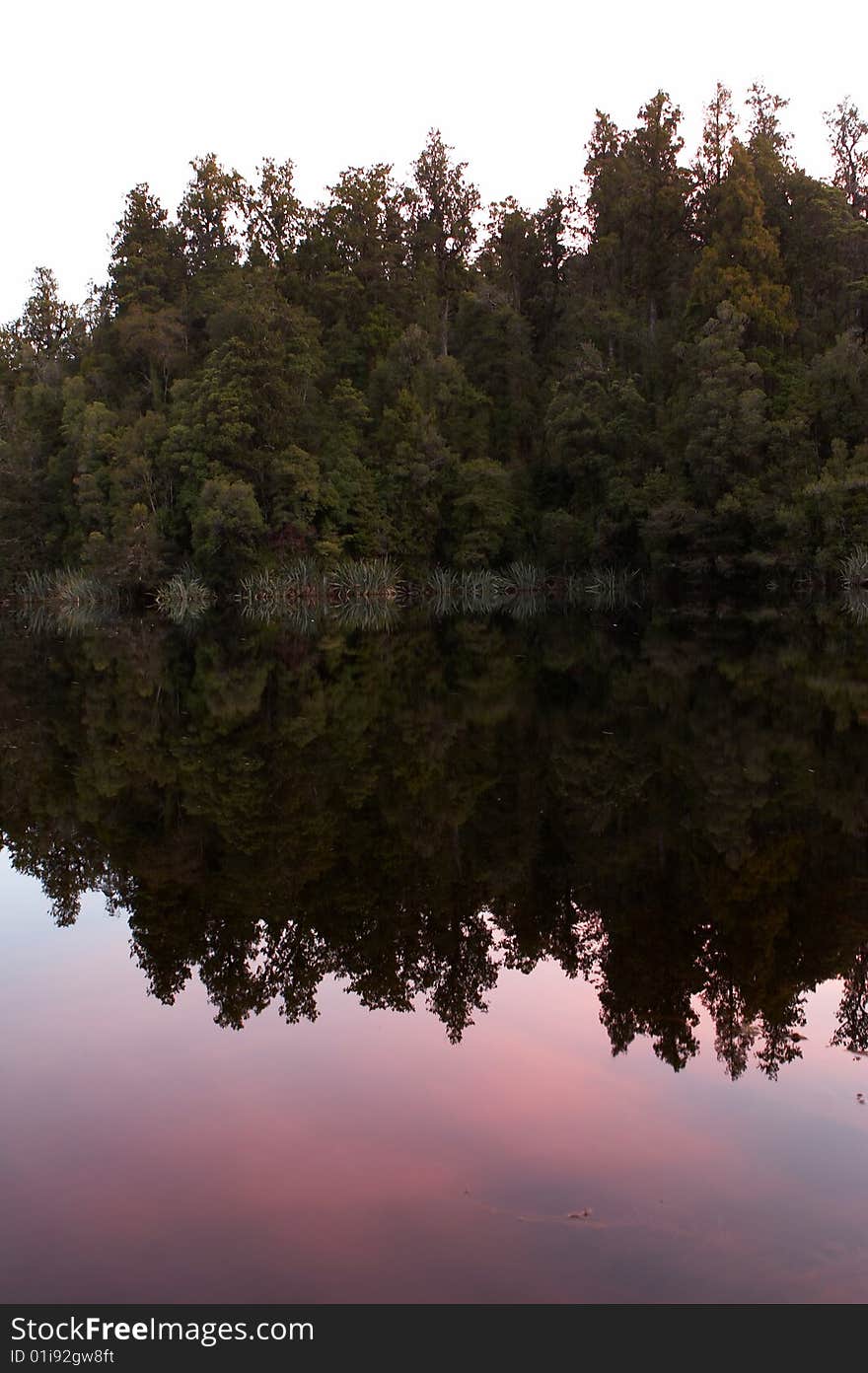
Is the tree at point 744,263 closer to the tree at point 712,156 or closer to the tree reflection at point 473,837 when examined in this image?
the tree at point 712,156

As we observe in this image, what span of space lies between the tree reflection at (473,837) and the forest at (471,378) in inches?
1136

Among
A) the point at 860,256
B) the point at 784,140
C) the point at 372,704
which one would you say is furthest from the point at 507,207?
the point at 372,704

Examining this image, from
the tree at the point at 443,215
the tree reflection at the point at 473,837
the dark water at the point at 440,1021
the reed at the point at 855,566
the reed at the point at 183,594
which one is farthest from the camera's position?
the tree at the point at 443,215

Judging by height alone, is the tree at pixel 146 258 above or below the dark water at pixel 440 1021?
above

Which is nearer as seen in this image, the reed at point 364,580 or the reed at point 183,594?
the reed at point 183,594

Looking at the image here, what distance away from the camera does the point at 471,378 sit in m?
61.1

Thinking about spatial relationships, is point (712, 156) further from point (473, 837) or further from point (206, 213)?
point (473, 837)

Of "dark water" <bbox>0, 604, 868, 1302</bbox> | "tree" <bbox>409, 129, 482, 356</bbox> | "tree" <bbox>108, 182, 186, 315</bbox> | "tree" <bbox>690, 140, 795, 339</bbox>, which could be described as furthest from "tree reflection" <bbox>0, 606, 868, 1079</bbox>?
"tree" <bbox>409, 129, 482, 356</bbox>

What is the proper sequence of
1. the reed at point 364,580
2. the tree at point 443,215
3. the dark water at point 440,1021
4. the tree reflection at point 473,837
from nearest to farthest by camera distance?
the dark water at point 440,1021
the tree reflection at point 473,837
the reed at point 364,580
the tree at point 443,215

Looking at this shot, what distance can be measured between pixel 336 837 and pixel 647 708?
6935mm

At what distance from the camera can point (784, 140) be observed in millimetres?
52906

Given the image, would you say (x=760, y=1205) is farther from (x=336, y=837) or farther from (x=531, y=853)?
(x=336, y=837)

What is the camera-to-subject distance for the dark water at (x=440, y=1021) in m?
3.56

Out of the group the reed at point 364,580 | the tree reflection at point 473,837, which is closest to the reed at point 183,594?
the reed at point 364,580
